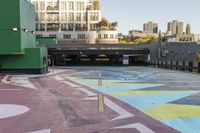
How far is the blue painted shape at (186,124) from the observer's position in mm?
11703

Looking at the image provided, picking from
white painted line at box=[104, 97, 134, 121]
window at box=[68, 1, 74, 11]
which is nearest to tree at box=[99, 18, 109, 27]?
window at box=[68, 1, 74, 11]

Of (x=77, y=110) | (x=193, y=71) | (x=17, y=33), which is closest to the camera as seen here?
(x=77, y=110)

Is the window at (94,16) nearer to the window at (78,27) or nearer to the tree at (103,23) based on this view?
the tree at (103,23)

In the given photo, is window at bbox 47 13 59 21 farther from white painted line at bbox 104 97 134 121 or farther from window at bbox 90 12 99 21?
white painted line at bbox 104 97 134 121

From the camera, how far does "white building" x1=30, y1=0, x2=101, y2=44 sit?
108 metres

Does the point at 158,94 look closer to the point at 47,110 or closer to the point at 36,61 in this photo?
the point at 47,110

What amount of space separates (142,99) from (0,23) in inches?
923

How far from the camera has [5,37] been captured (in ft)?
116

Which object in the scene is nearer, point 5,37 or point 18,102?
point 18,102

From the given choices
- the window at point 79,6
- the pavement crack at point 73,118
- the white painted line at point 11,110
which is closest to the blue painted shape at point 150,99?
the pavement crack at point 73,118

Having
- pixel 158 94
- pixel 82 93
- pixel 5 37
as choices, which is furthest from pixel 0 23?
pixel 158 94

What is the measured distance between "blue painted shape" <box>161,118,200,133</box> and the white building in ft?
311

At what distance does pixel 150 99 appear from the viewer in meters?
19.1

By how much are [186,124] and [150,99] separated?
646 centimetres
